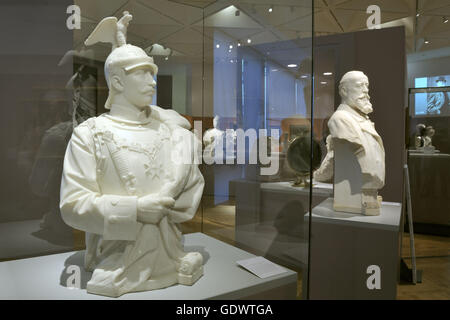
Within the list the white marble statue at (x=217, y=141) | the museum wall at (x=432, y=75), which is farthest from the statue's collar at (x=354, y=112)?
the museum wall at (x=432, y=75)

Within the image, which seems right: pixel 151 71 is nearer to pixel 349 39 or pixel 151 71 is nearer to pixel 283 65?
pixel 283 65

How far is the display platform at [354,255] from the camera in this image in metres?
2.73

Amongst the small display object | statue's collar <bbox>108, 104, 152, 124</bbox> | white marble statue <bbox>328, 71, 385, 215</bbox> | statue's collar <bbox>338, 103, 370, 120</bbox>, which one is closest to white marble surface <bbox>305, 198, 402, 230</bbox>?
white marble statue <bbox>328, 71, 385, 215</bbox>

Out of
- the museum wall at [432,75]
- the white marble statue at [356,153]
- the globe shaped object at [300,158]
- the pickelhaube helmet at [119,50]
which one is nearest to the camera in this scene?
the pickelhaube helmet at [119,50]

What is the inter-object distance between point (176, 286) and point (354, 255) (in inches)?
63.6

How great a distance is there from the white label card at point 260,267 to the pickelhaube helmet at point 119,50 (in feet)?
3.86

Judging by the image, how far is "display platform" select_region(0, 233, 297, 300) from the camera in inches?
67.7

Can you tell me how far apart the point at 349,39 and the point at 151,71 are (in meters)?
2.86

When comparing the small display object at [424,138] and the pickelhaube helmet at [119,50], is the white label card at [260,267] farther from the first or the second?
the small display object at [424,138]

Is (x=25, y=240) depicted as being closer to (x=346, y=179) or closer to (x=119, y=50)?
(x=119, y=50)

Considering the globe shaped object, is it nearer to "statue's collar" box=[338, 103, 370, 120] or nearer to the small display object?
"statue's collar" box=[338, 103, 370, 120]

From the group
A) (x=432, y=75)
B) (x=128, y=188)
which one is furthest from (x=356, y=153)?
(x=432, y=75)

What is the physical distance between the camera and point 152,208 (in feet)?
5.59

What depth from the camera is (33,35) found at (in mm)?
2312
